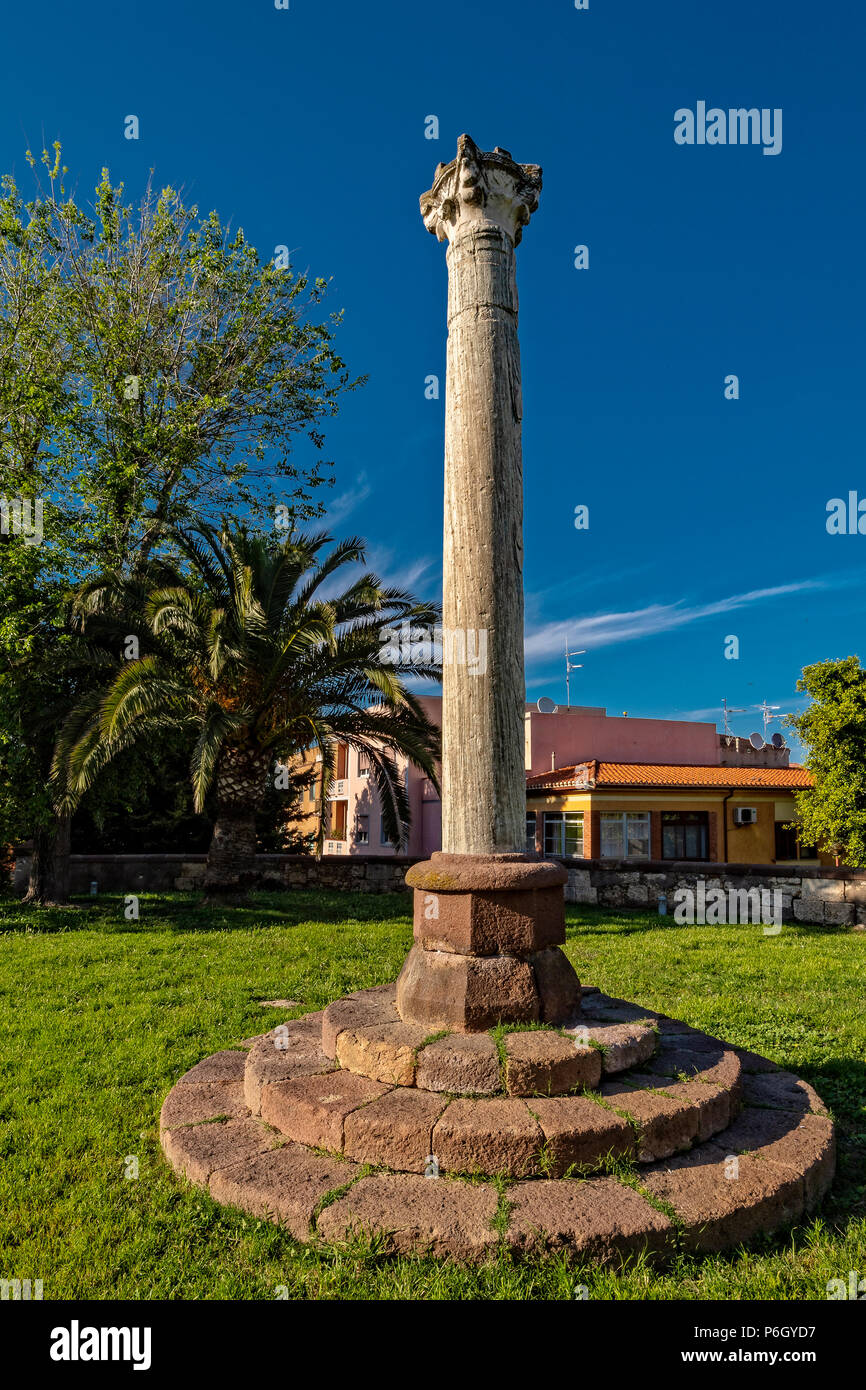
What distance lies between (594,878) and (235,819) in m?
5.64

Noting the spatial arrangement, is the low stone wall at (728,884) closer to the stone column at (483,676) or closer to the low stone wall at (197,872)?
the low stone wall at (197,872)

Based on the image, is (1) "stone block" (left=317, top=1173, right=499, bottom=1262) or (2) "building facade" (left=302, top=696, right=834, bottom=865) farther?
(2) "building facade" (left=302, top=696, right=834, bottom=865)

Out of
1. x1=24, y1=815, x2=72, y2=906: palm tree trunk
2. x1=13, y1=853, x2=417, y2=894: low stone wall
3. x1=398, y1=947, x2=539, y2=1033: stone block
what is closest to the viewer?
x1=398, y1=947, x2=539, y2=1033: stone block

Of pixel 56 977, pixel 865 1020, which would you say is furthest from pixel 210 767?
pixel 865 1020

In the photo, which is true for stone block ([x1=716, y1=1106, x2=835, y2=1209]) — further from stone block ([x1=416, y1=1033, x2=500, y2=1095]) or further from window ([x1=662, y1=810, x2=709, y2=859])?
window ([x1=662, y1=810, x2=709, y2=859])

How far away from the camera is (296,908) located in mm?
11195

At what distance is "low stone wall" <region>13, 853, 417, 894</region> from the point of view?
13133 millimetres

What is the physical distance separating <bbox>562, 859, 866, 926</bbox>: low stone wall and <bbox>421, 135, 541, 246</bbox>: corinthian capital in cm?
932

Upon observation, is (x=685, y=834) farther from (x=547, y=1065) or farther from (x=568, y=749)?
(x=547, y=1065)

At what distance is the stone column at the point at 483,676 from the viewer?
3.55m

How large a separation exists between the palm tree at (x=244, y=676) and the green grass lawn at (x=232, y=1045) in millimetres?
1934

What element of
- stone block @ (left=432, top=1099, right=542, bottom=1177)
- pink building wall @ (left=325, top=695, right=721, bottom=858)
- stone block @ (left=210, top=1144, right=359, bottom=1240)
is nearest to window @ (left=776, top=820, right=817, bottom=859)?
pink building wall @ (left=325, top=695, right=721, bottom=858)

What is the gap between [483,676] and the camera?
154 inches

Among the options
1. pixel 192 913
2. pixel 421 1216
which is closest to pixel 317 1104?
pixel 421 1216
